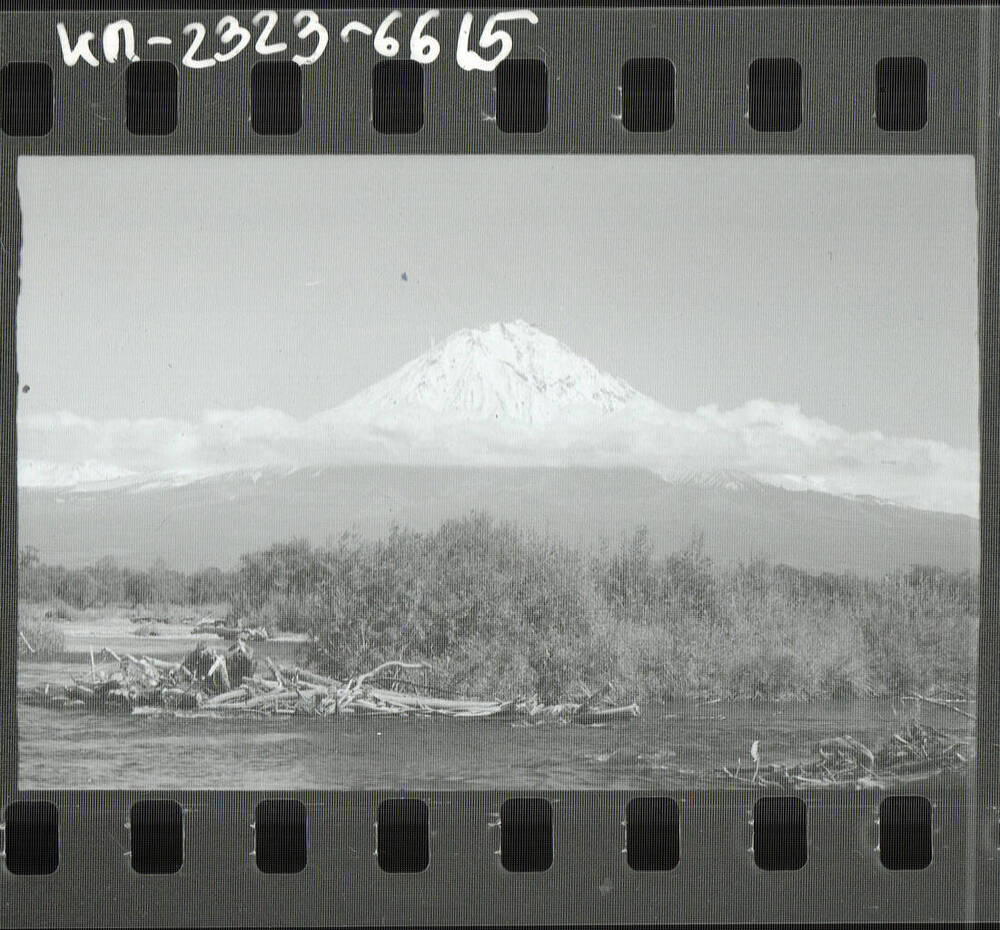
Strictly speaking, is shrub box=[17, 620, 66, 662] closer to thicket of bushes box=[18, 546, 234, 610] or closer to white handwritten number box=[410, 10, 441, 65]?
thicket of bushes box=[18, 546, 234, 610]

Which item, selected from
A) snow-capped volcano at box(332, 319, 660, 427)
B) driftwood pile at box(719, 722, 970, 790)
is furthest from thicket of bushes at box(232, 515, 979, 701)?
snow-capped volcano at box(332, 319, 660, 427)

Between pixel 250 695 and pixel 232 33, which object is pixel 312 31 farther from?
pixel 250 695

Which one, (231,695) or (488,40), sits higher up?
(488,40)

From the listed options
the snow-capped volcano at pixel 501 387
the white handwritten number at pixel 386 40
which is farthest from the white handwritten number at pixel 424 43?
the snow-capped volcano at pixel 501 387

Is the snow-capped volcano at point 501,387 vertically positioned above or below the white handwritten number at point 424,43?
below

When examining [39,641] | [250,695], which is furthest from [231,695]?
[39,641]

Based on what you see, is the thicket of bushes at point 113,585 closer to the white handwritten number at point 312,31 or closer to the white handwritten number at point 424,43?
the white handwritten number at point 312,31
